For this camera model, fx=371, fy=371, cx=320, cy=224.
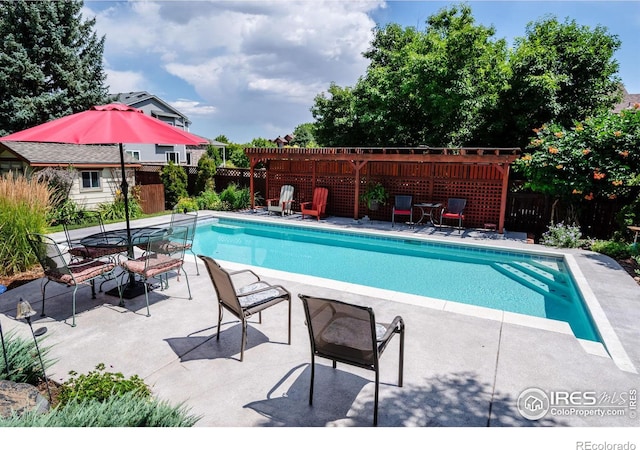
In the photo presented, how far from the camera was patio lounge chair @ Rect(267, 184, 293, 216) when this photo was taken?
40.6 feet

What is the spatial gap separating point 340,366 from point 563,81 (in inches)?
487

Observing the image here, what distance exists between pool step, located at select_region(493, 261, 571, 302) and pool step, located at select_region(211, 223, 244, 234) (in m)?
7.13

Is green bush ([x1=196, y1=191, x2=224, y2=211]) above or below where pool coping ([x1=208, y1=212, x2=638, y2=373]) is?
above

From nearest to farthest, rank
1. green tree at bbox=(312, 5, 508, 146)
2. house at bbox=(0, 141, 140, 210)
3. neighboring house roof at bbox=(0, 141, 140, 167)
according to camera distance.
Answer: neighboring house roof at bbox=(0, 141, 140, 167), house at bbox=(0, 141, 140, 210), green tree at bbox=(312, 5, 508, 146)

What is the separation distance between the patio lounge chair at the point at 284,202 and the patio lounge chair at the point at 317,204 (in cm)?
57

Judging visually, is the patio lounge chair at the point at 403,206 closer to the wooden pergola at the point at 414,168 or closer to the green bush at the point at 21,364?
the wooden pergola at the point at 414,168

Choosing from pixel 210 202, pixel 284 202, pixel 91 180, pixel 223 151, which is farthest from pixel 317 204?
pixel 223 151

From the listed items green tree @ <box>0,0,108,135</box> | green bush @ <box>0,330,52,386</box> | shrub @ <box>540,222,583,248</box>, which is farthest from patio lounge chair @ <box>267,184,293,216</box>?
green tree @ <box>0,0,108,135</box>

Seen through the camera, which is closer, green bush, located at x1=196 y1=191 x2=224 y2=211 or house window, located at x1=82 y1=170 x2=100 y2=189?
house window, located at x1=82 y1=170 x2=100 y2=189

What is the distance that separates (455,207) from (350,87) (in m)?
10.8

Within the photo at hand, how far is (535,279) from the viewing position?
6922mm

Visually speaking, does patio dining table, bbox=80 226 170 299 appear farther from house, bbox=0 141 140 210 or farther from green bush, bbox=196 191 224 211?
green bush, bbox=196 191 224 211

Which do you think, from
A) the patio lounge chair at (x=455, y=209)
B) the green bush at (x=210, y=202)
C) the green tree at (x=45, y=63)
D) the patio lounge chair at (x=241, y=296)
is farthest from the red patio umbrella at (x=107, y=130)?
the green tree at (x=45, y=63)
